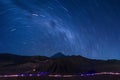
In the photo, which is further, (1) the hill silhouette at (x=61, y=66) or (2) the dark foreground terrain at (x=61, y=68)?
(1) the hill silhouette at (x=61, y=66)

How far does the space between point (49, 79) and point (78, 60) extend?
6.27 ft

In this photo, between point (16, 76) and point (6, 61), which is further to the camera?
point (6, 61)

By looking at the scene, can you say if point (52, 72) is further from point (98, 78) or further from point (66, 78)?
point (98, 78)

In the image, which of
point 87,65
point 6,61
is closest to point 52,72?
point 87,65

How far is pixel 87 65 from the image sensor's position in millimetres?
11367

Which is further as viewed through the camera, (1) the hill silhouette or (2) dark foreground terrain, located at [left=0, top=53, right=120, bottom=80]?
(1) the hill silhouette

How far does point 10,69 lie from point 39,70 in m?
1.72

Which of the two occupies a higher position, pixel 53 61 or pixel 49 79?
pixel 53 61

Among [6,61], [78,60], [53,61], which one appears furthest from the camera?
[6,61]

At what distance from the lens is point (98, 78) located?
32.6ft

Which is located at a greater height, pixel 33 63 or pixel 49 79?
pixel 33 63

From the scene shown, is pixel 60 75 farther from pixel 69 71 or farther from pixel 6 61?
pixel 6 61

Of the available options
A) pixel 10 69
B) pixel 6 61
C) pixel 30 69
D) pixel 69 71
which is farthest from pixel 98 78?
pixel 6 61

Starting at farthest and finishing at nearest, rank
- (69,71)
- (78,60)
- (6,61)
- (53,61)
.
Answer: (6,61), (78,60), (69,71), (53,61)
